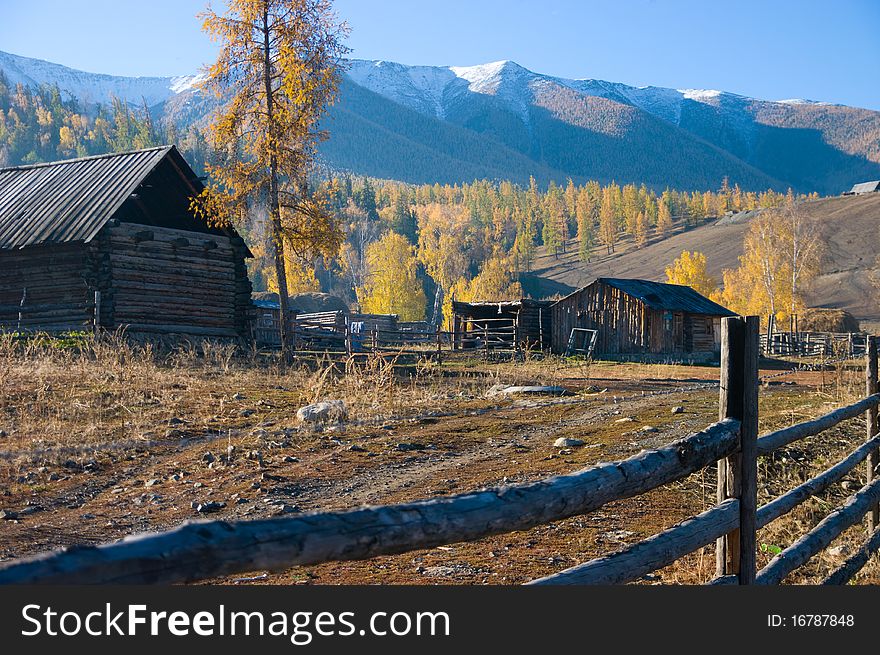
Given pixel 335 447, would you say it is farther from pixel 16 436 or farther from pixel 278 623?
pixel 278 623

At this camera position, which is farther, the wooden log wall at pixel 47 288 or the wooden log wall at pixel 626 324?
the wooden log wall at pixel 626 324

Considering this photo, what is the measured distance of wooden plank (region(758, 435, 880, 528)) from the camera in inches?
177

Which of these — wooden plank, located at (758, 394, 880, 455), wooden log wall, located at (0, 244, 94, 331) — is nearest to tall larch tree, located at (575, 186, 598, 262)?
wooden log wall, located at (0, 244, 94, 331)

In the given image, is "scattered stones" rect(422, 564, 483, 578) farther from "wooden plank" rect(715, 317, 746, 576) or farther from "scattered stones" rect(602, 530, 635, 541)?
"wooden plank" rect(715, 317, 746, 576)

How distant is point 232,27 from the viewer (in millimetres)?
23234

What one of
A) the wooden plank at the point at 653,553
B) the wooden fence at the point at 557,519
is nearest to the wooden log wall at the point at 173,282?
the wooden fence at the point at 557,519

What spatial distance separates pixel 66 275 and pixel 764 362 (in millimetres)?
30806

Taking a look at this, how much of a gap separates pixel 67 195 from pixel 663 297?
1081 inches

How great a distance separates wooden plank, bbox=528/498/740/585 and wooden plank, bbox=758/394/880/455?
0.73m

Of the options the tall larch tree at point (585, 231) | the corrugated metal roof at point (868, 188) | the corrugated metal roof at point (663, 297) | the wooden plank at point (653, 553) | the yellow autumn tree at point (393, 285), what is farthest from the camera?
the tall larch tree at point (585, 231)

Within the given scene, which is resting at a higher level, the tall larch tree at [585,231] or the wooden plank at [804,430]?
the tall larch tree at [585,231]

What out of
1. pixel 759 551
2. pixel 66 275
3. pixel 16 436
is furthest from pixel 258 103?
pixel 759 551

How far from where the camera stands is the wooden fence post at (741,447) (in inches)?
159

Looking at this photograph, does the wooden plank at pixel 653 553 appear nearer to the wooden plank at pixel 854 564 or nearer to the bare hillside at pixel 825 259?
the wooden plank at pixel 854 564
